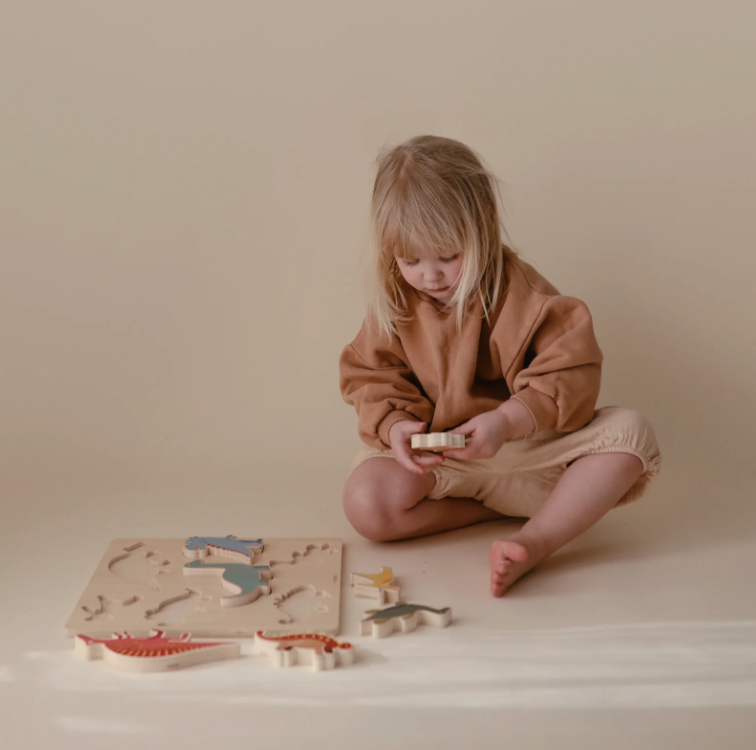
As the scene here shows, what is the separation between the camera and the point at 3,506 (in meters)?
1.64

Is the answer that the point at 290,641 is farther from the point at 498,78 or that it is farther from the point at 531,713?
the point at 498,78

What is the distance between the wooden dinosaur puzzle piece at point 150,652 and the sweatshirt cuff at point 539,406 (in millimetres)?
529

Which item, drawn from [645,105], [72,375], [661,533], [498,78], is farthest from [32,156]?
[661,533]

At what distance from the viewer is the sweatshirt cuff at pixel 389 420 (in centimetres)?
148

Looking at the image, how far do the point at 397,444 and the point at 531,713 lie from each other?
0.51m

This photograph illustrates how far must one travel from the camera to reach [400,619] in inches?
46.8

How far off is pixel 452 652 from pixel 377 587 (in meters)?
0.18

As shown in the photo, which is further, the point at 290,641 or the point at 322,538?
the point at 322,538

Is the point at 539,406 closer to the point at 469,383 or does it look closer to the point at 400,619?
the point at 469,383

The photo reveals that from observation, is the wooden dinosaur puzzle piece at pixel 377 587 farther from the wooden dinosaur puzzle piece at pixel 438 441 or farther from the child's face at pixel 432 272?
the child's face at pixel 432 272

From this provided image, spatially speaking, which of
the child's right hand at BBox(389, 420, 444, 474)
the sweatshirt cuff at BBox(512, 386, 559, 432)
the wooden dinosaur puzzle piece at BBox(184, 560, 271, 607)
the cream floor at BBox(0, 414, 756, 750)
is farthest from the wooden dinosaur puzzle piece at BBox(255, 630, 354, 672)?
the sweatshirt cuff at BBox(512, 386, 559, 432)

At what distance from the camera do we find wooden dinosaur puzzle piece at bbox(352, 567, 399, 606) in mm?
1276

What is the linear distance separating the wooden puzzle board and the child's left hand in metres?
0.23

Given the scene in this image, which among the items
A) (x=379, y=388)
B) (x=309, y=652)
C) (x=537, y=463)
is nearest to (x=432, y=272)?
(x=379, y=388)
